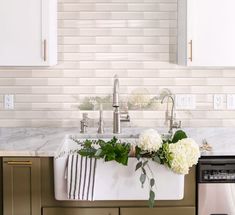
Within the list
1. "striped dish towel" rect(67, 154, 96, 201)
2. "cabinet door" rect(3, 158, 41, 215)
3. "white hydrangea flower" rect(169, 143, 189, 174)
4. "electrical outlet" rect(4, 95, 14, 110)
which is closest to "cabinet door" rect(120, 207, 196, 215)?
"striped dish towel" rect(67, 154, 96, 201)

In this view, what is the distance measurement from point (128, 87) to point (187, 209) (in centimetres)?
107

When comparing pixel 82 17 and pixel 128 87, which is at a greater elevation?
pixel 82 17

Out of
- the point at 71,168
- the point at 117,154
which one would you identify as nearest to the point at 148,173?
the point at 117,154

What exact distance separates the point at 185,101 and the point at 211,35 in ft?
1.95

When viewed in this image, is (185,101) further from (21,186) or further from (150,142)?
(21,186)

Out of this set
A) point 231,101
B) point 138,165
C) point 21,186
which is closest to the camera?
point 138,165

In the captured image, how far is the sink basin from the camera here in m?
3.06

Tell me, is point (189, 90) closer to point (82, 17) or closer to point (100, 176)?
point (82, 17)

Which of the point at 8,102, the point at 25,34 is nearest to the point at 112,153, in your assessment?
the point at 25,34

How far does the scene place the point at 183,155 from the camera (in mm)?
2871

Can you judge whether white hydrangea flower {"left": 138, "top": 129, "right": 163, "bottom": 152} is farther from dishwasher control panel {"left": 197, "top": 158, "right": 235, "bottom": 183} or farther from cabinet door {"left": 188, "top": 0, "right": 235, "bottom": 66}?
cabinet door {"left": 188, "top": 0, "right": 235, "bottom": 66}

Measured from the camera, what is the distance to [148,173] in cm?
306

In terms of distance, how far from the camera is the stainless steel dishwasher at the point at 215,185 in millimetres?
3223

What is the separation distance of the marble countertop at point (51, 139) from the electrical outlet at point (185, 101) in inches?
6.7
